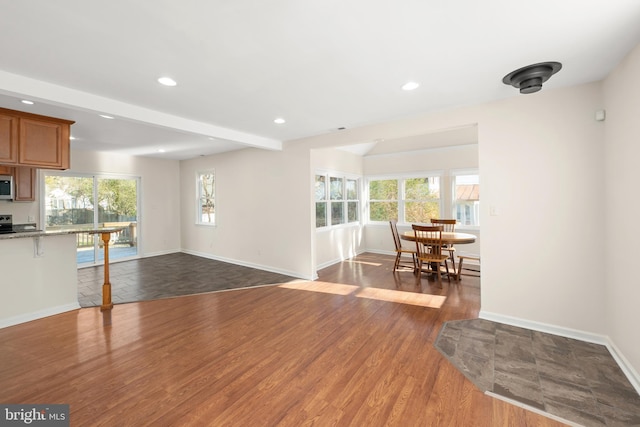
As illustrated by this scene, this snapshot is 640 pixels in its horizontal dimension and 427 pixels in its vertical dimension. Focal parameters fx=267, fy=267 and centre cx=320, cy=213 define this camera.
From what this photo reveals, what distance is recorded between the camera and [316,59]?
2.17 meters

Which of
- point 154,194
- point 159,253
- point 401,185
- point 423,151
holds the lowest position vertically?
point 159,253

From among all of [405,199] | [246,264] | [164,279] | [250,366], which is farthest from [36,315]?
[405,199]

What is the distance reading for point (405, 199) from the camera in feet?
22.6

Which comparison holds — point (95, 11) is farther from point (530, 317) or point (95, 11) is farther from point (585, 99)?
point (530, 317)

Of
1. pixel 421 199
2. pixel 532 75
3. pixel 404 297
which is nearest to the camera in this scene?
pixel 532 75

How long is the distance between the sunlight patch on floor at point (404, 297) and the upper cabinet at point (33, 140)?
4573 mm

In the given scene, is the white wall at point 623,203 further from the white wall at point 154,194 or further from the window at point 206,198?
the white wall at point 154,194

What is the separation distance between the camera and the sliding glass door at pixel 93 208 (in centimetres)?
551

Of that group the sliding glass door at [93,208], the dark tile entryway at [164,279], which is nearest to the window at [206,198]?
the dark tile entryway at [164,279]

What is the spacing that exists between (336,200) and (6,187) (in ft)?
19.2

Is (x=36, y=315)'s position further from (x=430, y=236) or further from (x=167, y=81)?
(x=430, y=236)

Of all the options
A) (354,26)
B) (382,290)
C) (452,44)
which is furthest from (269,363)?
(452,44)

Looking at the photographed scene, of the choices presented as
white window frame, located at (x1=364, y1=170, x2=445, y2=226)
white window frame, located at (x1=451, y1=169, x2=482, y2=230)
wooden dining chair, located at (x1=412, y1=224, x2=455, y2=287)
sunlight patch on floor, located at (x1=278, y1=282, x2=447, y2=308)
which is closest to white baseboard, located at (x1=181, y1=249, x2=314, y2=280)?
Result: sunlight patch on floor, located at (x1=278, y1=282, x2=447, y2=308)

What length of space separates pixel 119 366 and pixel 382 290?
3.32 metres
